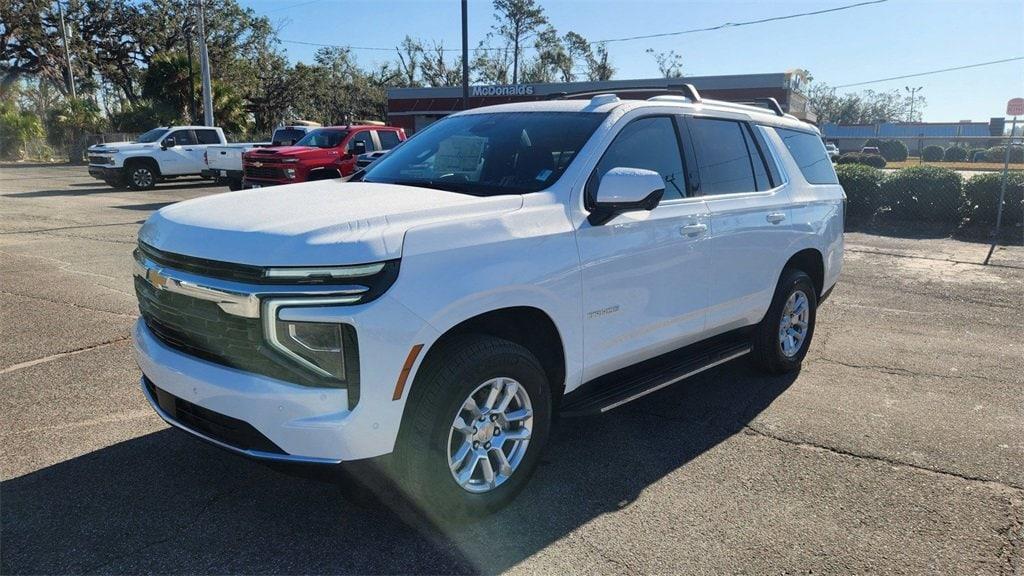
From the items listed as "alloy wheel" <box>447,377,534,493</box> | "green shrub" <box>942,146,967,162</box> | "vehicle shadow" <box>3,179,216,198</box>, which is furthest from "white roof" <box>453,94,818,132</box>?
"green shrub" <box>942,146,967,162</box>

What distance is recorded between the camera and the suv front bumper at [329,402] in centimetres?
268

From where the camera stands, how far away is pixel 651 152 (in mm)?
4145

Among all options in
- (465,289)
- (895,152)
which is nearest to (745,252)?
(465,289)

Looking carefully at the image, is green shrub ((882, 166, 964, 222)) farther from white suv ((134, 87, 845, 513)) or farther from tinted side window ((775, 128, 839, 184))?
white suv ((134, 87, 845, 513))

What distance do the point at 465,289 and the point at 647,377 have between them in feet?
5.01

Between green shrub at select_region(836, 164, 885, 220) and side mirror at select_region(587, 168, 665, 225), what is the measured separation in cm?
1384

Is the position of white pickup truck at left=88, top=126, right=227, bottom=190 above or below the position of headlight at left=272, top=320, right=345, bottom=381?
above

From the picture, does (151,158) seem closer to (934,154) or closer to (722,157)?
(722,157)

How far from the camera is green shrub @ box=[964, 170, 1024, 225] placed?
550 inches

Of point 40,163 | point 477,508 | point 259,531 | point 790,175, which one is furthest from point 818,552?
point 40,163

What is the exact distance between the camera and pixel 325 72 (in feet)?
181

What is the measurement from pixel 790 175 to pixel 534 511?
130 inches

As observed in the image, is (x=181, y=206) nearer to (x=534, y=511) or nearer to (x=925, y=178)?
(x=534, y=511)

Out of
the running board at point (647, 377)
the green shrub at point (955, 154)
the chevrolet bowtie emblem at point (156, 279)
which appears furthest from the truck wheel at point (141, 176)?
the green shrub at point (955, 154)
